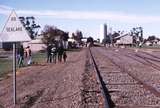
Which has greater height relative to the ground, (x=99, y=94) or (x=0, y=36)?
(x=0, y=36)

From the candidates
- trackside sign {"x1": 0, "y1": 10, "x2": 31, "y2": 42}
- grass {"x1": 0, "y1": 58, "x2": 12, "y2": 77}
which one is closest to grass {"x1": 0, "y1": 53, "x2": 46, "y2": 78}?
grass {"x1": 0, "y1": 58, "x2": 12, "y2": 77}

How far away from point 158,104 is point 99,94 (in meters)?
3.05

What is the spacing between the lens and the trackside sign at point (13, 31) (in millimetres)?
13250

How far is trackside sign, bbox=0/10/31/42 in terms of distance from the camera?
13250mm

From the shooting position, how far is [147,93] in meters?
17.3

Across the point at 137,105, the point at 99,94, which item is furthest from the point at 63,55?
the point at 137,105

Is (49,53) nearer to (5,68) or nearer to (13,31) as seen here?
(5,68)

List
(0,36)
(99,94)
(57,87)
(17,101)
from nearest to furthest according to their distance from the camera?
(0,36), (17,101), (99,94), (57,87)

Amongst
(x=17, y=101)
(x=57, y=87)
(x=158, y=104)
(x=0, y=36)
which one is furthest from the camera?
(x=57, y=87)

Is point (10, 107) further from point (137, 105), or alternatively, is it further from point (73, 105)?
point (137, 105)

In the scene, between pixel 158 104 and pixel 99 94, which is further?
pixel 99 94

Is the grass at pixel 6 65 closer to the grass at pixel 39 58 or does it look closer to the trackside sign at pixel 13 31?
the grass at pixel 39 58

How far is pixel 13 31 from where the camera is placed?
13297 millimetres

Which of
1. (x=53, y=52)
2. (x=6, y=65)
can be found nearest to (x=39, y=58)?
(x=53, y=52)
